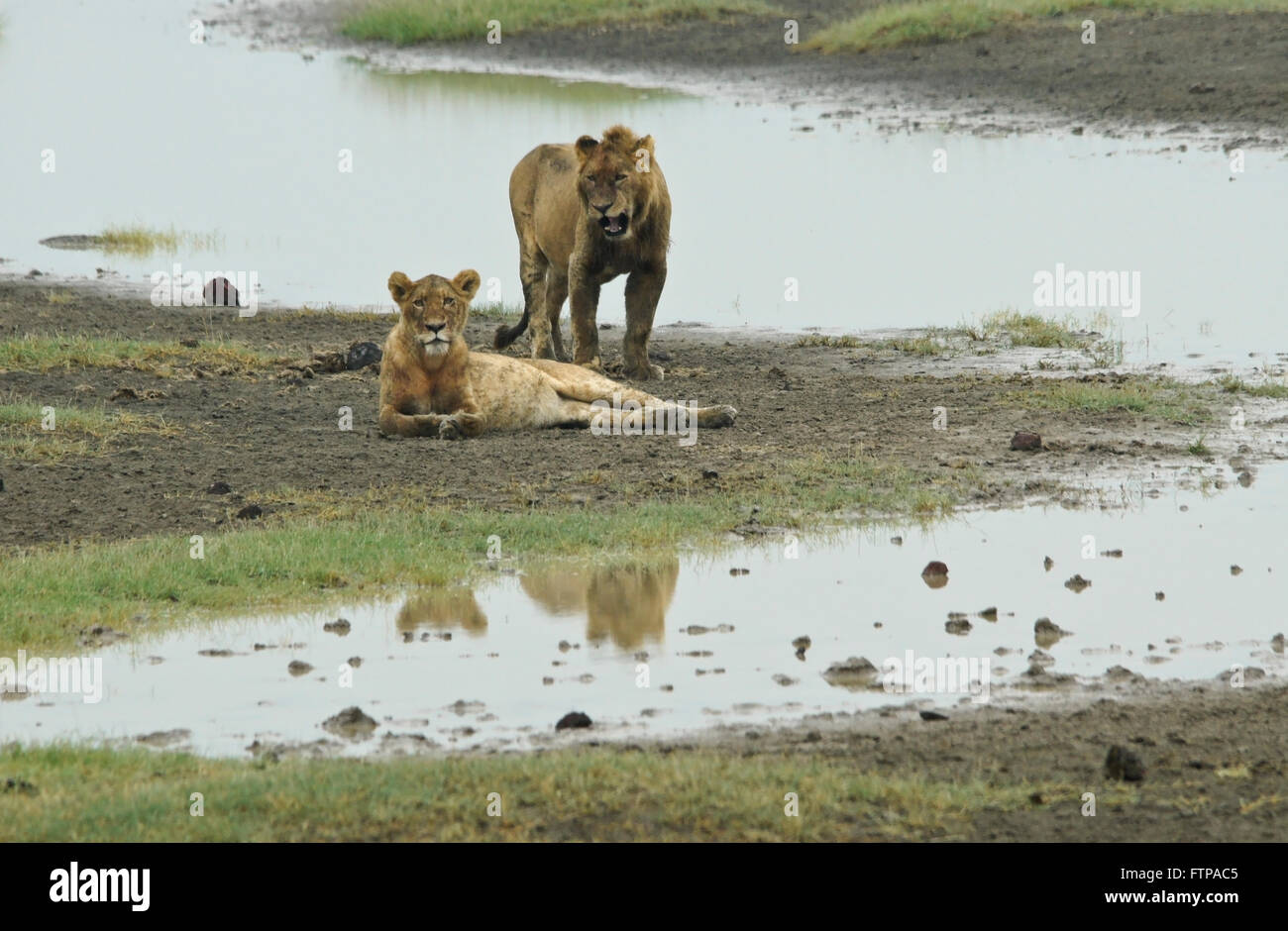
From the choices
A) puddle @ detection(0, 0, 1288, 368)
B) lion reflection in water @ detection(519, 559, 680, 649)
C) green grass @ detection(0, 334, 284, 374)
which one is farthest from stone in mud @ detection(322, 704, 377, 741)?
puddle @ detection(0, 0, 1288, 368)

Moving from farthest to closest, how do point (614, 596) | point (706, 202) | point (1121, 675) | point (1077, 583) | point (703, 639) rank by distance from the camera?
point (706, 202) → point (1077, 583) → point (614, 596) → point (703, 639) → point (1121, 675)

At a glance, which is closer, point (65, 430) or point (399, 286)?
point (399, 286)

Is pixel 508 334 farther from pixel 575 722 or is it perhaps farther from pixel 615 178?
pixel 575 722

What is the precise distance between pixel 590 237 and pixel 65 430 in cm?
380

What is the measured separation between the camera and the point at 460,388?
11.9m

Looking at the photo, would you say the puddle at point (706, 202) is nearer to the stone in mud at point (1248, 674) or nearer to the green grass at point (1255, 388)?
the green grass at point (1255, 388)

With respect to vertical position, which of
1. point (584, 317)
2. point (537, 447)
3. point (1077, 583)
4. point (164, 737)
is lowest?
point (164, 737)

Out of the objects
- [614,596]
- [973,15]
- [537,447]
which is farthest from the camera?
[973,15]

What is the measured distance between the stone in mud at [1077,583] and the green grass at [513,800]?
2.72 metres

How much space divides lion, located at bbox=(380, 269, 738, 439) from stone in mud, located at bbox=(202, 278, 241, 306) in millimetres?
6432

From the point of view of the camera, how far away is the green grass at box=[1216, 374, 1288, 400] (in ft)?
43.2

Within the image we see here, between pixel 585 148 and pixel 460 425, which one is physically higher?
pixel 585 148

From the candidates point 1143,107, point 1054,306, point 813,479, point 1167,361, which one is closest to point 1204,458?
point 813,479

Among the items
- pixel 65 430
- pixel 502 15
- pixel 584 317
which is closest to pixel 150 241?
pixel 584 317
